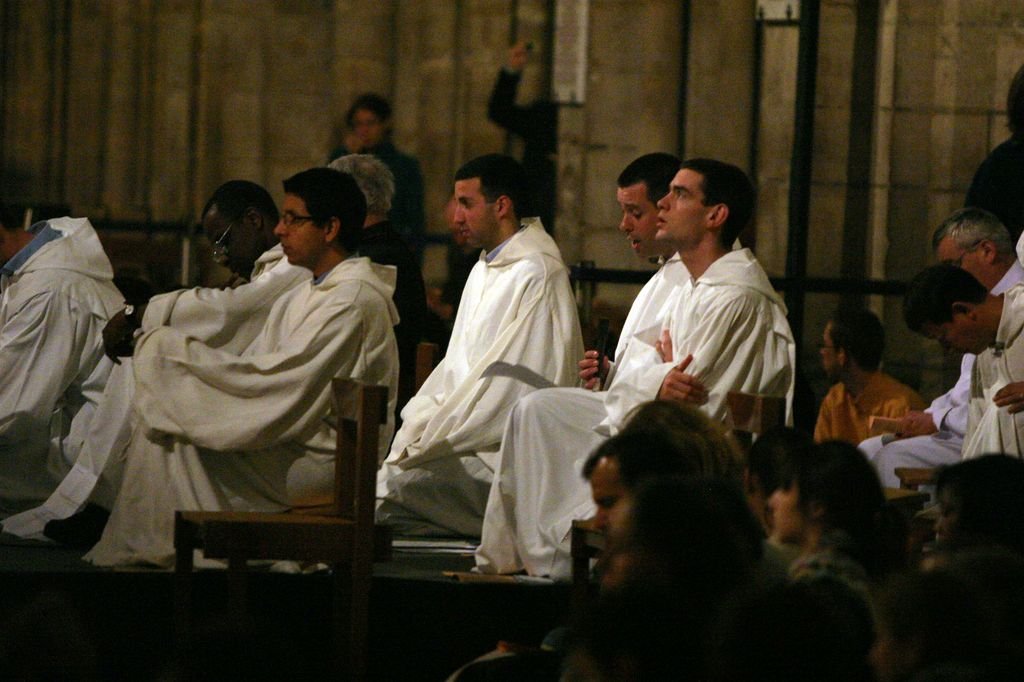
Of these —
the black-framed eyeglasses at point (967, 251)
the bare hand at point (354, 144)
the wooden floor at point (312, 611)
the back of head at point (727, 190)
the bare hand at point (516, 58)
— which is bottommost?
the wooden floor at point (312, 611)

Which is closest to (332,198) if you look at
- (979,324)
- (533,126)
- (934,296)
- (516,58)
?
(934,296)

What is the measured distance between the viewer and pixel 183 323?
724 centimetres

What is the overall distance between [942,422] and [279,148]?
8.12m

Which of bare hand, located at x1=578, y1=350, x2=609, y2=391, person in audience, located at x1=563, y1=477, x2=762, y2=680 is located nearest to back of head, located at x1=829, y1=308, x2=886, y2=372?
bare hand, located at x1=578, y1=350, x2=609, y2=391

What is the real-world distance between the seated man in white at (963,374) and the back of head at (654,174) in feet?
3.81

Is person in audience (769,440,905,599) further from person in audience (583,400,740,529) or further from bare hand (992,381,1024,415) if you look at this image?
bare hand (992,381,1024,415)

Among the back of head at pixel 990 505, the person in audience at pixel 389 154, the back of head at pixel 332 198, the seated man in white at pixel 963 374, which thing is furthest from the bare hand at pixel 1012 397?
the person in audience at pixel 389 154

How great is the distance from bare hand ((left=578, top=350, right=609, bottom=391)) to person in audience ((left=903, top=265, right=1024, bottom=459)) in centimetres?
118

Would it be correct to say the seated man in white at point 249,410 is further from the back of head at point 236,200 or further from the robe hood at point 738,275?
the robe hood at point 738,275

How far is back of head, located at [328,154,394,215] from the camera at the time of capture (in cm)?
856

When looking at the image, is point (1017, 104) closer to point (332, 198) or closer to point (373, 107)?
point (332, 198)

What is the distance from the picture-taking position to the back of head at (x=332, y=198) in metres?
6.93

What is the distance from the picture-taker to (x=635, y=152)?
10711mm

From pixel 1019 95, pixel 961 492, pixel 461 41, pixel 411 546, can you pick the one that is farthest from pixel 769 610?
pixel 461 41
